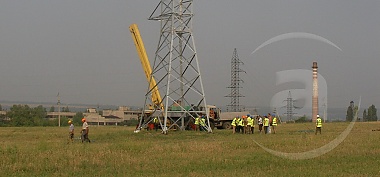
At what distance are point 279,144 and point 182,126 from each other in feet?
70.2

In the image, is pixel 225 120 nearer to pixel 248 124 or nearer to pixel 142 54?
pixel 142 54

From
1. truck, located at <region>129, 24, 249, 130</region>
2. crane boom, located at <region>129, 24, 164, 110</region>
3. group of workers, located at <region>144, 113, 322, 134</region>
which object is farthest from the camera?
crane boom, located at <region>129, 24, 164, 110</region>

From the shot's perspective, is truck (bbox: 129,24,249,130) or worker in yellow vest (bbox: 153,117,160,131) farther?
worker in yellow vest (bbox: 153,117,160,131)

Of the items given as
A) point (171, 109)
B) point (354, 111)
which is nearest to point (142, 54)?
point (171, 109)

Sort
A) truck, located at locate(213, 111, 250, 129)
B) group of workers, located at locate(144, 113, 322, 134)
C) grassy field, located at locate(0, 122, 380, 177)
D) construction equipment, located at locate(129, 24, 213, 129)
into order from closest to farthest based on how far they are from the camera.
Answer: grassy field, located at locate(0, 122, 380, 177)
group of workers, located at locate(144, 113, 322, 134)
construction equipment, located at locate(129, 24, 213, 129)
truck, located at locate(213, 111, 250, 129)

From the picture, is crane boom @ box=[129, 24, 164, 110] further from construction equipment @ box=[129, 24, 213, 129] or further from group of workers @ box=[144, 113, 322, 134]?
group of workers @ box=[144, 113, 322, 134]

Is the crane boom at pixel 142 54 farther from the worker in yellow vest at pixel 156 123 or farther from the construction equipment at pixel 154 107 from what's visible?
the worker in yellow vest at pixel 156 123

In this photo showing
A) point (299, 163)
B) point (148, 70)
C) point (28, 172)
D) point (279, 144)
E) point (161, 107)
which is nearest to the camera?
point (28, 172)

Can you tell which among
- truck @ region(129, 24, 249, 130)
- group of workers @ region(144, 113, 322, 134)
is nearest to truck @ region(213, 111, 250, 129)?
truck @ region(129, 24, 249, 130)

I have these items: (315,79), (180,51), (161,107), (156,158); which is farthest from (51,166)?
(161,107)

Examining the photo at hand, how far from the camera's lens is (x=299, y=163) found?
16906 mm

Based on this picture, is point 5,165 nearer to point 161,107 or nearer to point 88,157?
point 88,157

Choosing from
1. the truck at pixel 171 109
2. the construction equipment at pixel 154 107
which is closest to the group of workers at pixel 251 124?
the truck at pixel 171 109

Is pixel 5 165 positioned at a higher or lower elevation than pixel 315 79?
lower
